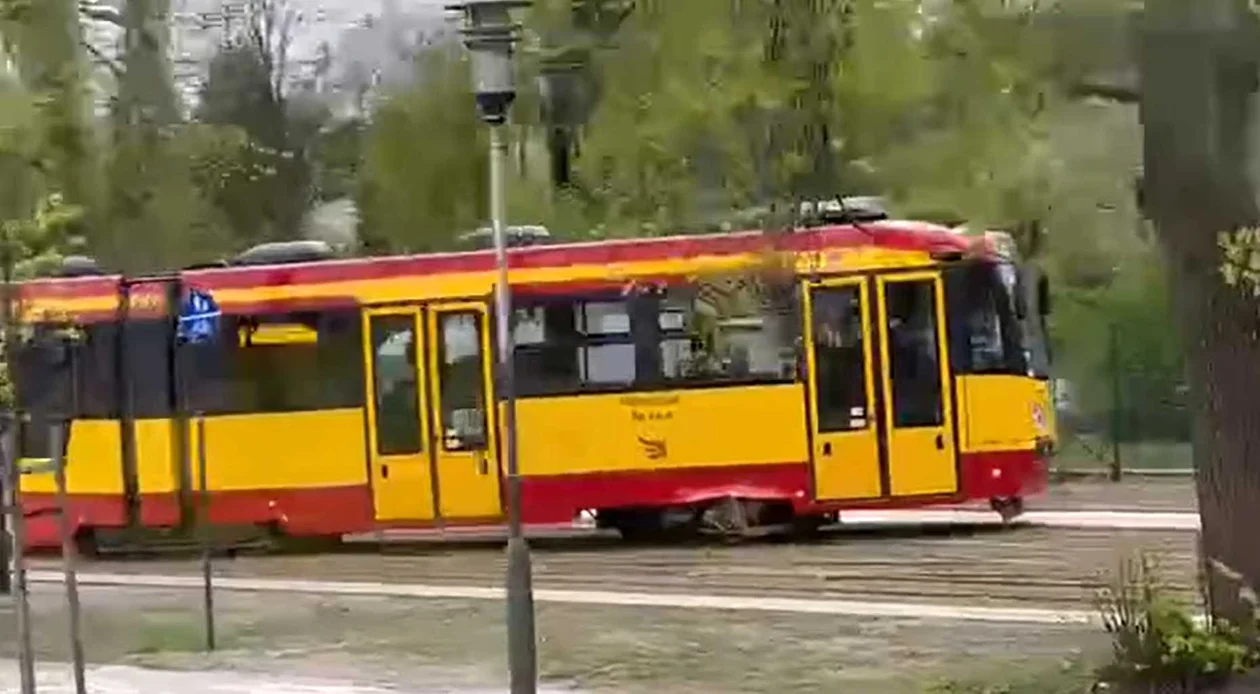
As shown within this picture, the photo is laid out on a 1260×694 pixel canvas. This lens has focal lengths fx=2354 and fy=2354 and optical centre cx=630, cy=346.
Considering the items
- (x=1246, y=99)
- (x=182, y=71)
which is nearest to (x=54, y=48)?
(x=1246, y=99)

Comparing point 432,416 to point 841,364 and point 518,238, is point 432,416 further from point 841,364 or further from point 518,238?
point 841,364

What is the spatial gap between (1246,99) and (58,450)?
8.30 meters

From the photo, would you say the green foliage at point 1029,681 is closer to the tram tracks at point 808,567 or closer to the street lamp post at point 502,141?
the street lamp post at point 502,141

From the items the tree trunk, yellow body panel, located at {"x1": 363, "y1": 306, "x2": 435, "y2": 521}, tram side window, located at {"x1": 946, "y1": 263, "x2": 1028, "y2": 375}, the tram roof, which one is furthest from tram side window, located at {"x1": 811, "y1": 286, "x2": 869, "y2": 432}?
the tree trunk

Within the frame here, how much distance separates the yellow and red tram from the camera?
24.4 metres

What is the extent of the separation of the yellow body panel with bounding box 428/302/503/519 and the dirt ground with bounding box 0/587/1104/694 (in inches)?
155

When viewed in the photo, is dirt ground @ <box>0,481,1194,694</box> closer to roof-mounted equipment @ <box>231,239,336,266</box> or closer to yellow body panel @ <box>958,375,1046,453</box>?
yellow body panel @ <box>958,375,1046,453</box>

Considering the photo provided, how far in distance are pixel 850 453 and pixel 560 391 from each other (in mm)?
3199

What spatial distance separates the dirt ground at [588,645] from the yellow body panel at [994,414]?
5.84 meters

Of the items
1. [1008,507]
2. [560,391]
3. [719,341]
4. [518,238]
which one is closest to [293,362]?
[518,238]

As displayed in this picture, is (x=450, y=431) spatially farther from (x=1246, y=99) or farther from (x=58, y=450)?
(x=1246, y=99)

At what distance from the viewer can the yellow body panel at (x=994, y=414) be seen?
2441cm

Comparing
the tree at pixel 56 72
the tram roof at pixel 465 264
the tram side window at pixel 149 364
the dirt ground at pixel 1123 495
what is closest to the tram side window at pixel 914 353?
the tram roof at pixel 465 264

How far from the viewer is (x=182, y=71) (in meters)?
29.3
